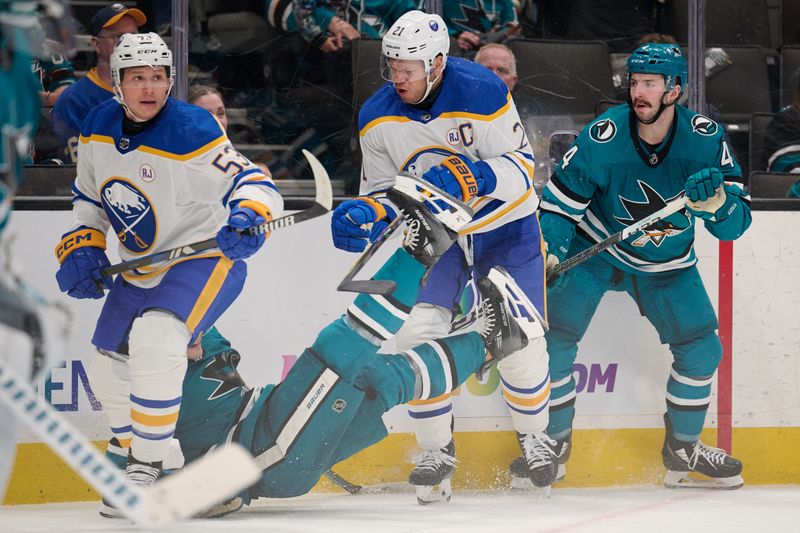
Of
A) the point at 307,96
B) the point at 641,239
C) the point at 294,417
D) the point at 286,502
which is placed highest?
the point at 307,96

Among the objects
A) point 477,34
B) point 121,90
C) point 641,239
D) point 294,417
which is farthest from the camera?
point 477,34

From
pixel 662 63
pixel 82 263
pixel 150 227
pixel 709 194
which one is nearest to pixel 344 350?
pixel 150 227

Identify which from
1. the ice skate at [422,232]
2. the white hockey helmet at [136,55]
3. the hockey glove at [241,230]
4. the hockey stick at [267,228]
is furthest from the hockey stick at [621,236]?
the white hockey helmet at [136,55]

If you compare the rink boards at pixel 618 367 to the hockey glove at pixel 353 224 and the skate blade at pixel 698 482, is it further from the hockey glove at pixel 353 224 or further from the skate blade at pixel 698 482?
the hockey glove at pixel 353 224

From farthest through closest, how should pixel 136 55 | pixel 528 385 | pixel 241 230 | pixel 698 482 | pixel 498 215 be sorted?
pixel 698 482
pixel 528 385
pixel 498 215
pixel 136 55
pixel 241 230

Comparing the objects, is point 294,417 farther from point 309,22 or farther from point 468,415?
point 309,22

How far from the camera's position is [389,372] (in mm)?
3447

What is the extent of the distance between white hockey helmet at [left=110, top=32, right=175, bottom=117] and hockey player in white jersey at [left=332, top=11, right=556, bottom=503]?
57cm

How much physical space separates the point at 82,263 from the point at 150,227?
0.19 metres

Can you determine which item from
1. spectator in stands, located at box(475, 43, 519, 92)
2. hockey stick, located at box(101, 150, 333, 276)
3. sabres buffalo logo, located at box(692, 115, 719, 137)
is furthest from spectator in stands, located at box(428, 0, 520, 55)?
hockey stick, located at box(101, 150, 333, 276)

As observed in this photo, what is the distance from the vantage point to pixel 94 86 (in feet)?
11.4

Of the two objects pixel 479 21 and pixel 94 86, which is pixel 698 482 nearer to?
pixel 479 21

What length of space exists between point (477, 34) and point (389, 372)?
1101 mm

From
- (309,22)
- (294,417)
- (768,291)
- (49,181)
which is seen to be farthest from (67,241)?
(768,291)
